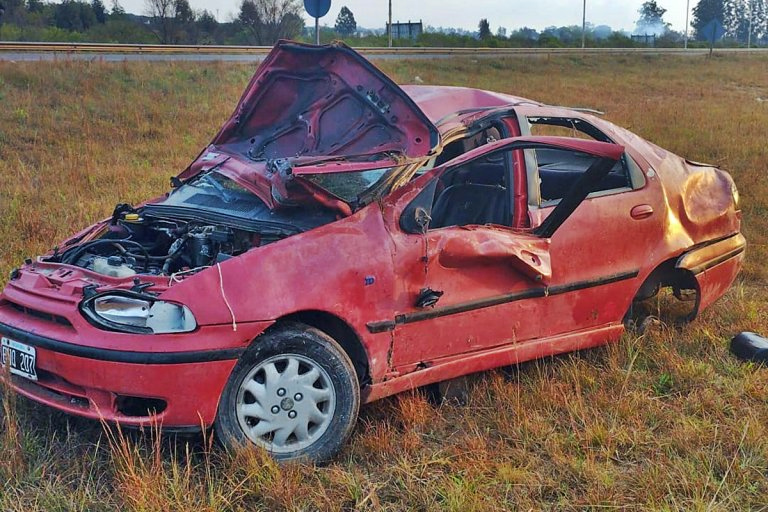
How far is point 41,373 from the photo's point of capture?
115 inches

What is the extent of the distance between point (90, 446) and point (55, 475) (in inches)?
9.0

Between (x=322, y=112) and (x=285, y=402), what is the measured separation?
1.88 m

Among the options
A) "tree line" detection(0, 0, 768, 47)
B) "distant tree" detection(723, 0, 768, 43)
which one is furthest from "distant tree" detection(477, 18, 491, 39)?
"distant tree" detection(723, 0, 768, 43)

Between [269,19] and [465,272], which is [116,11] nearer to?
[269,19]

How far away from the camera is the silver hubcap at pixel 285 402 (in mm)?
2924

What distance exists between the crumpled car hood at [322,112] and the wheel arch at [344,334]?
0.98 m

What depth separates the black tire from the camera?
2896mm

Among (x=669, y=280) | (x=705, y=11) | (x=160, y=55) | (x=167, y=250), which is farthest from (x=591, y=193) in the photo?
(x=705, y=11)

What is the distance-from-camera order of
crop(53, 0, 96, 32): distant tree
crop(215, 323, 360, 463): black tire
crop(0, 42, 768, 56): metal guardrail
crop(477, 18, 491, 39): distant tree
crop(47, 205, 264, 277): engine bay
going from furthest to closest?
1. crop(477, 18, 491, 39): distant tree
2. crop(53, 0, 96, 32): distant tree
3. crop(0, 42, 768, 56): metal guardrail
4. crop(47, 205, 264, 277): engine bay
5. crop(215, 323, 360, 463): black tire

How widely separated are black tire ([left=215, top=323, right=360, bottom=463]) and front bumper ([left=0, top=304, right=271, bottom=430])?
8 centimetres

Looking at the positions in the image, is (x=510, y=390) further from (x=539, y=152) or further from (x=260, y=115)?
(x=260, y=115)

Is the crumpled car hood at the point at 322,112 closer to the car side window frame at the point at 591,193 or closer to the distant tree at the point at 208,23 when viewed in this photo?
the car side window frame at the point at 591,193

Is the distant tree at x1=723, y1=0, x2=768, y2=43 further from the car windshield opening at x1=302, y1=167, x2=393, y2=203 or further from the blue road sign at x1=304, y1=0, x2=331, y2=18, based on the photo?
the car windshield opening at x1=302, y1=167, x2=393, y2=203

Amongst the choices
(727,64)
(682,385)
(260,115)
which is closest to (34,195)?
(260,115)
